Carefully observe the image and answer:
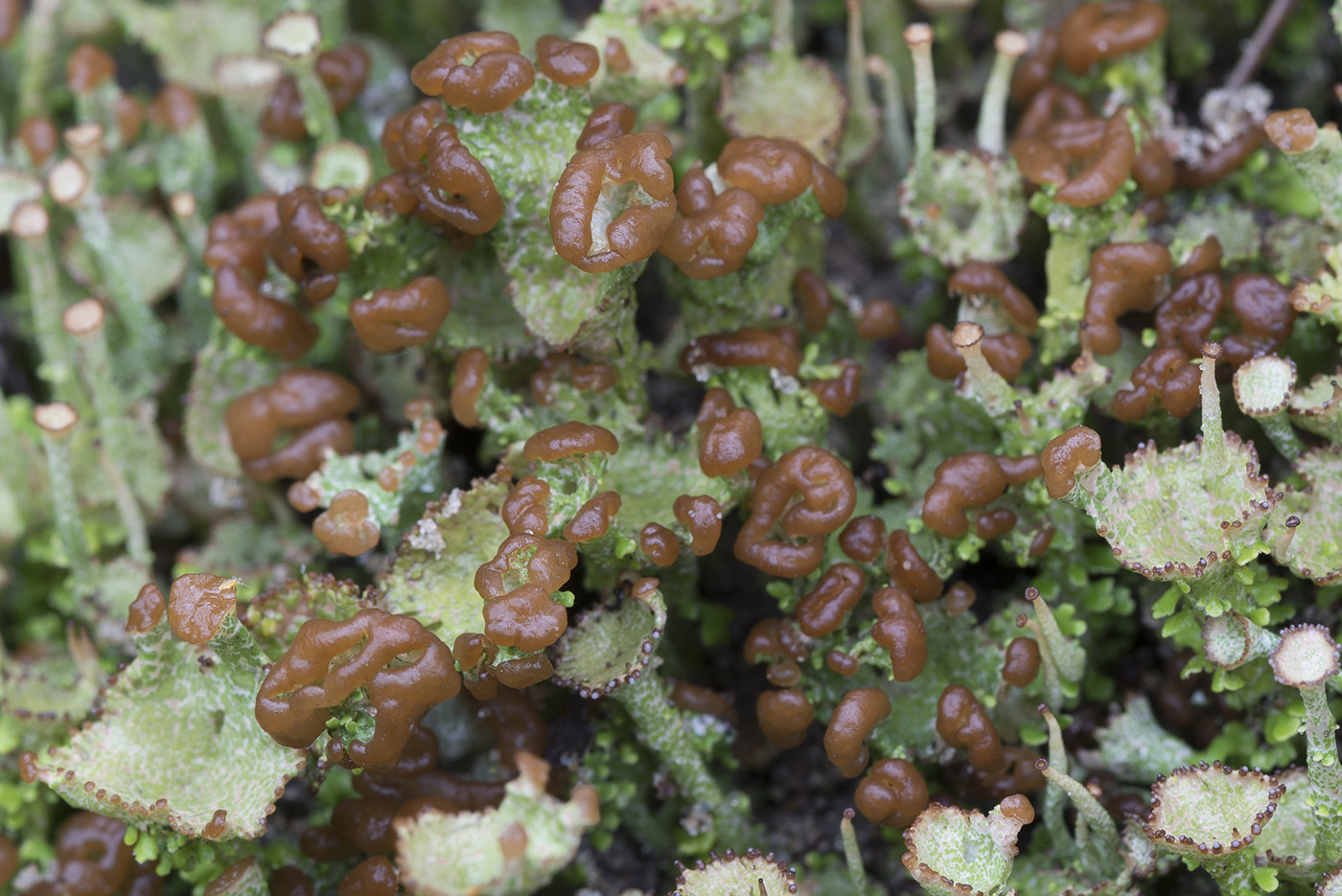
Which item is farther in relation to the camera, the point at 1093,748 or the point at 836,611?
the point at 1093,748

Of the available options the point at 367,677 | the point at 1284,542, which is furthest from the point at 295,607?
the point at 1284,542

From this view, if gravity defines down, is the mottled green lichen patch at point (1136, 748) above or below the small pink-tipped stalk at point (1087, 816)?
below

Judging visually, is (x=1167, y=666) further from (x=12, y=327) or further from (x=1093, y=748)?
(x=12, y=327)

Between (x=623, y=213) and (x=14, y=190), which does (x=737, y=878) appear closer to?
(x=623, y=213)

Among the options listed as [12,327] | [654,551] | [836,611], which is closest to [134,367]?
[12,327]

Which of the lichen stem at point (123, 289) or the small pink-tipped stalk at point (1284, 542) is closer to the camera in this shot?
the small pink-tipped stalk at point (1284, 542)

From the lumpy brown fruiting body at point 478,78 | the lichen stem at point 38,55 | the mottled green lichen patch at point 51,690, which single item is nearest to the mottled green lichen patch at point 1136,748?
the lumpy brown fruiting body at point 478,78

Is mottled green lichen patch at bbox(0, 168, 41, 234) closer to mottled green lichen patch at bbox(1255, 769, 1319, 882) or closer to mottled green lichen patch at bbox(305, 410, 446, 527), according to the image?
mottled green lichen patch at bbox(305, 410, 446, 527)

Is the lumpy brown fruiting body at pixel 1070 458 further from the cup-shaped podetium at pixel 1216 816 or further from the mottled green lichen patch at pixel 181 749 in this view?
the mottled green lichen patch at pixel 181 749
